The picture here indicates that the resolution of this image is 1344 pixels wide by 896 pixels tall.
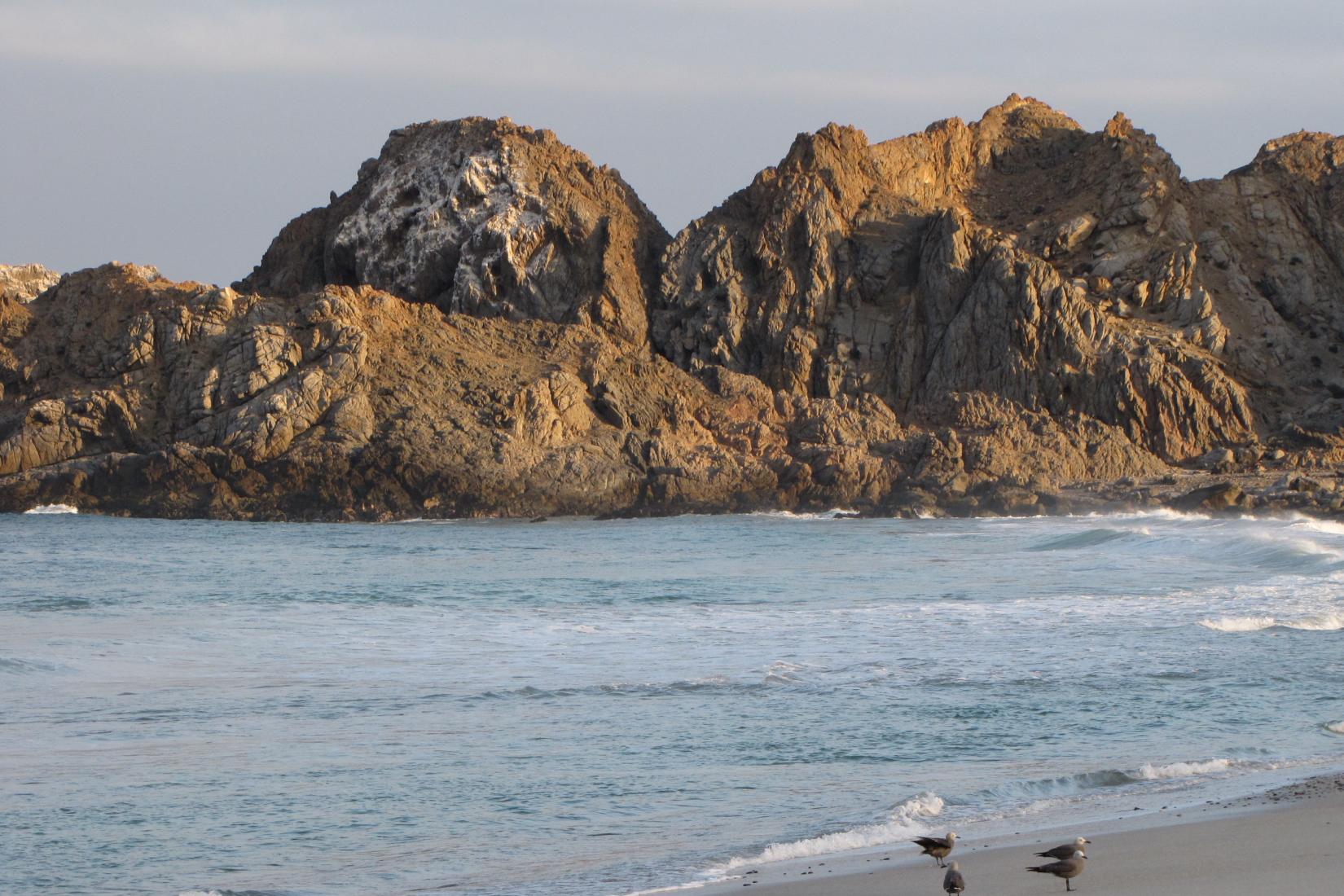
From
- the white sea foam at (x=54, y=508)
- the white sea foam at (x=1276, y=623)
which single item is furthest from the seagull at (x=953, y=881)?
the white sea foam at (x=54, y=508)

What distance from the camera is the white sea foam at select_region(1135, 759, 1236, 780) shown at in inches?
431

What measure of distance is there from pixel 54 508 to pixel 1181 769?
39.1 m

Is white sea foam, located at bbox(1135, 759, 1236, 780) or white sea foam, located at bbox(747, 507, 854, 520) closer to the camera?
white sea foam, located at bbox(1135, 759, 1236, 780)

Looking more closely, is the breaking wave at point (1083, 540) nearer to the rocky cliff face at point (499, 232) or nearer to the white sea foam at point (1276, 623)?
the white sea foam at point (1276, 623)

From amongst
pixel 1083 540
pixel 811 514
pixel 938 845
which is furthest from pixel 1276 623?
pixel 811 514

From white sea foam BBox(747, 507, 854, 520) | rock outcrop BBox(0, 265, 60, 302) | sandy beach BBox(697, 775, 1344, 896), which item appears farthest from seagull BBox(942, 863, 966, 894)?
rock outcrop BBox(0, 265, 60, 302)

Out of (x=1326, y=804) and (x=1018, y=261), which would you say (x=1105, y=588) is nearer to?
(x=1326, y=804)

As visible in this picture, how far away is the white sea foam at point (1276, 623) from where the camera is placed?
1891cm

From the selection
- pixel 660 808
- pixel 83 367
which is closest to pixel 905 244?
pixel 83 367

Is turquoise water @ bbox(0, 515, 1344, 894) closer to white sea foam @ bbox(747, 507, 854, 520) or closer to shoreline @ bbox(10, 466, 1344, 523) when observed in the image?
shoreline @ bbox(10, 466, 1344, 523)

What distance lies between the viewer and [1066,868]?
769 cm

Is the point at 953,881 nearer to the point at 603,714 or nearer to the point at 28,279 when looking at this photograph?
the point at 603,714

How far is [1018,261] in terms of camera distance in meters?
53.0

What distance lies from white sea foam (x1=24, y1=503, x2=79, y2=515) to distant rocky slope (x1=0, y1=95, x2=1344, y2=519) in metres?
0.26
